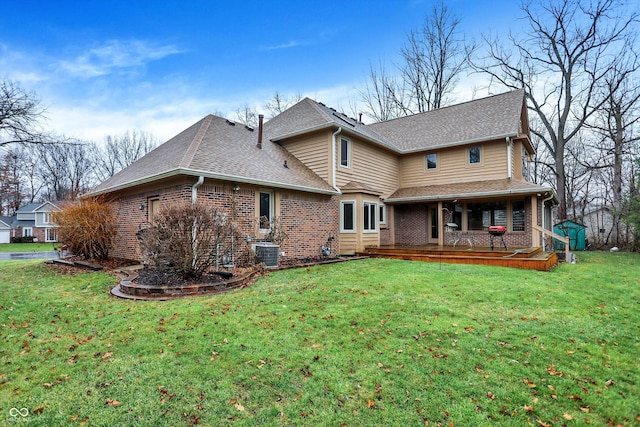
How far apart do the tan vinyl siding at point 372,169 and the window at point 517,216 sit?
16.7 feet

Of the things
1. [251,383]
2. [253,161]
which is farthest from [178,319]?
[253,161]

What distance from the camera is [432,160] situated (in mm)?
15469

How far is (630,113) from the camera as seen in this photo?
18562 millimetres

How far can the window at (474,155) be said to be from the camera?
14.2 metres

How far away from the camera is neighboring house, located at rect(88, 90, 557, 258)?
385 inches

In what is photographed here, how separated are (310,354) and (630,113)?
79.5ft

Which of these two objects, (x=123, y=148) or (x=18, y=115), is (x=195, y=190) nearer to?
(x=18, y=115)

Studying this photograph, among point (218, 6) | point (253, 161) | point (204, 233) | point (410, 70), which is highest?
point (410, 70)

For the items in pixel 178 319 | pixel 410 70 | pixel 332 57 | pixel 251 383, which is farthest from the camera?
pixel 410 70

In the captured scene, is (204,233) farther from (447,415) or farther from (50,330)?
(447,415)

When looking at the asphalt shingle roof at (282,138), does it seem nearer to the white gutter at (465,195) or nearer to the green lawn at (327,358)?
the white gutter at (465,195)

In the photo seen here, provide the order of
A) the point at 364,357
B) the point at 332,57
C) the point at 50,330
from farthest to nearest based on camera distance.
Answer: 1. the point at 332,57
2. the point at 50,330
3. the point at 364,357

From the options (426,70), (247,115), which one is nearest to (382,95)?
(426,70)

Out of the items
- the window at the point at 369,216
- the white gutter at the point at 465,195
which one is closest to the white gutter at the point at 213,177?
the window at the point at 369,216
